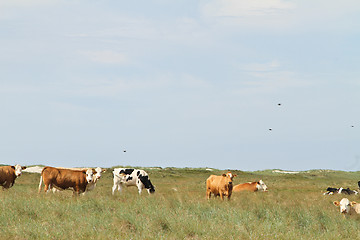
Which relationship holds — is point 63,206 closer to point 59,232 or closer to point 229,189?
point 59,232

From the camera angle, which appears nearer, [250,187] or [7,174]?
[7,174]

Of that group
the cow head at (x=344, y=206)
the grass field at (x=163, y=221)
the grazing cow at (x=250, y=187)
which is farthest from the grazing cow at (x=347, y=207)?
the grazing cow at (x=250, y=187)

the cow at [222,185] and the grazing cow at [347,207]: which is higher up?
the cow at [222,185]

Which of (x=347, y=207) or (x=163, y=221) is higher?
(x=347, y=207)

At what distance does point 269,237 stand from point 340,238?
245cm

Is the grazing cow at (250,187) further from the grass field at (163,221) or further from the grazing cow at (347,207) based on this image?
the grass field at (163,221)

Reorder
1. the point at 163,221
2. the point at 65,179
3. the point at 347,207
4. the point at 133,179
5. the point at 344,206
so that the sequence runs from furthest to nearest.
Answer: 1. the point at 133,179
2. the point at 65,179
3. the point at 347,207
4. the point at 344,206
5. the point at 163,221

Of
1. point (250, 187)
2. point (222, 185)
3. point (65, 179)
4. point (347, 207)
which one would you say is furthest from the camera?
point (250, 187)

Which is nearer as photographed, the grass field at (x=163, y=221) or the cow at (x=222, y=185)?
the grass field at (x=163, y=221)

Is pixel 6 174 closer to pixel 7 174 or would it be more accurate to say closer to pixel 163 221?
pixel 7 174

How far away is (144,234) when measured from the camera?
39.1ft

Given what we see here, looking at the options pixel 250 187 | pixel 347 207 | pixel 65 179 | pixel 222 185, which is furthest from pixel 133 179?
pixel 347 207

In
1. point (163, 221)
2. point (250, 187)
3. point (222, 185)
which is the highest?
point (222, 185)

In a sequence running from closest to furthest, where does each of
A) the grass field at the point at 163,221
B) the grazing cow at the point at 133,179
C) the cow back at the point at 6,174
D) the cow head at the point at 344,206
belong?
the grass field at the point at 163,221 < the cow head at the point at 344,206 < the cow back at the point at 6,174 < the grazing cow at the point at 133,179
